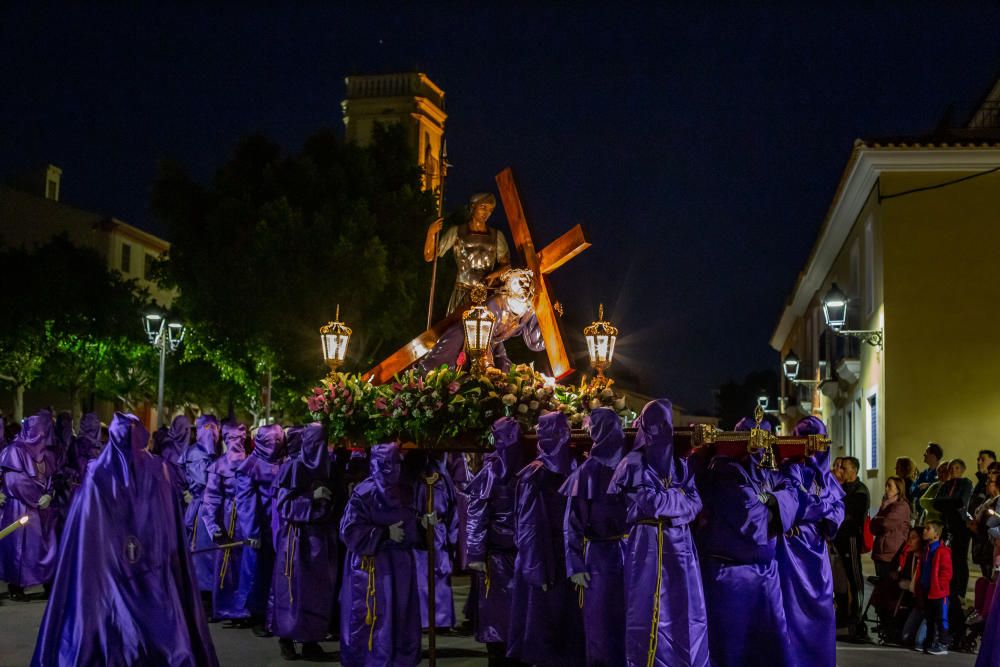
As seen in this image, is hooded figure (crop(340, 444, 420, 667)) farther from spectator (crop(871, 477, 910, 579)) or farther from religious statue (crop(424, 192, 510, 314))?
spectator (crop(871, 477, 910, 579))

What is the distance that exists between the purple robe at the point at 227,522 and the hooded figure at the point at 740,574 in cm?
560

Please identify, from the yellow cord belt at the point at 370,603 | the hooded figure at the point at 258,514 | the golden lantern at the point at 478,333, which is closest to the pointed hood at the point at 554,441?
the yellow cord belt at the point at 370,603

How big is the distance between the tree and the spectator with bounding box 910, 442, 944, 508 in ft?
55.0

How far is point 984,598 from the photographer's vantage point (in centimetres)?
1148

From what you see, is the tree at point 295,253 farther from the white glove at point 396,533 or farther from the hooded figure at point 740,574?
the hooded figure at point 740,574

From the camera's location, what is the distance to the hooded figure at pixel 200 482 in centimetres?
1414

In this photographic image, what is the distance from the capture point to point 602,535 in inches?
358

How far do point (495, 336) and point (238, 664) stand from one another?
4510 mm

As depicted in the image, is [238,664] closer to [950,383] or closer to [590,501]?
[590,501]

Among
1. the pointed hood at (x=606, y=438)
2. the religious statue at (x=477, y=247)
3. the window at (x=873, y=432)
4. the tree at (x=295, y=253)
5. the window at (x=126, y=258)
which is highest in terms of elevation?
the window at (x=126, y=258)

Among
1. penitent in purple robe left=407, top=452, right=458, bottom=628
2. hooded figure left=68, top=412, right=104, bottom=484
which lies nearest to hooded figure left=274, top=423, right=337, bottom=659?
penitent in purple robe left=407, top=452, right=458, bottom=628

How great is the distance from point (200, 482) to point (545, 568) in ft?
19.3

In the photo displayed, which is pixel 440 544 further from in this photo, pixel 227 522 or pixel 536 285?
pixel 536 285

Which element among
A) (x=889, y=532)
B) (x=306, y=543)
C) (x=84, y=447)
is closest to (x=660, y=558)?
(x=306, y=543)
